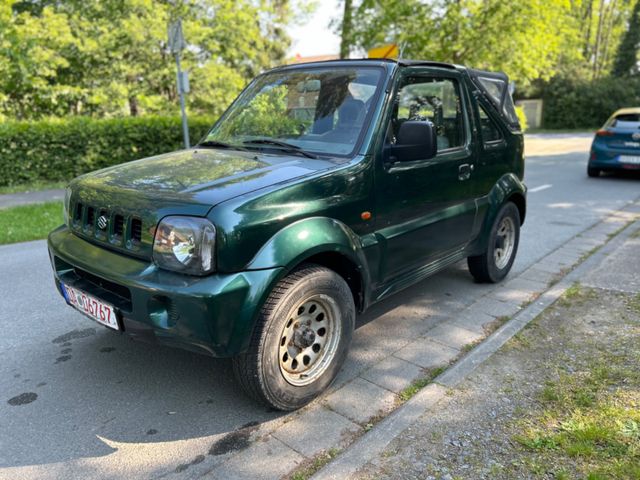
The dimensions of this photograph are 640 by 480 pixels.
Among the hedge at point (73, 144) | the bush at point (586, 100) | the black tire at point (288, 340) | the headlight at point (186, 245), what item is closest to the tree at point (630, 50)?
the bush at point (586, 100)

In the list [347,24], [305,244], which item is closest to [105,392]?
[305,244]

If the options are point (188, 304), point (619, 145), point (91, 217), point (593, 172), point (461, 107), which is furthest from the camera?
point (593, 172)

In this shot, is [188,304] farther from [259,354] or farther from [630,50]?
[630,50]

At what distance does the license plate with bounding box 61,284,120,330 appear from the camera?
2742 mm

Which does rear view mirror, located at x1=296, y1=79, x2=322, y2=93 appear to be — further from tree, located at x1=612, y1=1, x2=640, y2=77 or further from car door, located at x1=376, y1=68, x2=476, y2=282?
tree, located at x1=612, y1=1, x2=640, y2=77

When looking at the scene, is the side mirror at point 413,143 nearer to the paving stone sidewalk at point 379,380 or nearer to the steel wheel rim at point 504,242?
the paving stone sidewalk at point 379,380

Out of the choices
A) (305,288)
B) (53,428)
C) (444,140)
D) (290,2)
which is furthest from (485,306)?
(290,2)

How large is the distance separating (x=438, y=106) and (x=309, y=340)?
7.30 feet

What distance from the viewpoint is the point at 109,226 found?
9.45 ft

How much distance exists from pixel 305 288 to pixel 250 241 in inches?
16.9

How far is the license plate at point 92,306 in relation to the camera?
9.00 ft

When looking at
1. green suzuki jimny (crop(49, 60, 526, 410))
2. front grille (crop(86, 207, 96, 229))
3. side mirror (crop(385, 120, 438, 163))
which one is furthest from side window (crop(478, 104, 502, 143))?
front grille (crop(86, 207, 96, 229))

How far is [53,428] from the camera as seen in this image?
279 cm

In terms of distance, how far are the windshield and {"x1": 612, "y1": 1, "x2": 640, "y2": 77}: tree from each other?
136 ft
